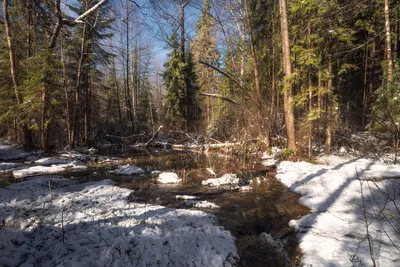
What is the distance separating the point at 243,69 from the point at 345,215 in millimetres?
13437

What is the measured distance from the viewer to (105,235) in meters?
3.22

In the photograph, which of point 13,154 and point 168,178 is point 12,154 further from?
point 168,178

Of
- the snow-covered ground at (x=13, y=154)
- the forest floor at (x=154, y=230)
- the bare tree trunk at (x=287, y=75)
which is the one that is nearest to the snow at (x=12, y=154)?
the snow-covered ground at (x=13, y=154)

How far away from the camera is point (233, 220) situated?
4500mm

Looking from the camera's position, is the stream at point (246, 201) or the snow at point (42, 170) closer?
the stream at point (246, 201)

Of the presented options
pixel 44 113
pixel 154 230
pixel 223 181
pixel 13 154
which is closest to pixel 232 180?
pixel 223 181

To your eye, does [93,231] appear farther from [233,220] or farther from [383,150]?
[383,150]

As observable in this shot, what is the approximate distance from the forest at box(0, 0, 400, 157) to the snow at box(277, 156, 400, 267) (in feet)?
4.66

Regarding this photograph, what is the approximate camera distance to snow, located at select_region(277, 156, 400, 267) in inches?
118

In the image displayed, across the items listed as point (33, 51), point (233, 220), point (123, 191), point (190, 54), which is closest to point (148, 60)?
point (190, 54)

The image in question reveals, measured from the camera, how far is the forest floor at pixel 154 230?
9.11 ft

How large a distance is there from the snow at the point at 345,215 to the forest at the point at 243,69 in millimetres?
1419

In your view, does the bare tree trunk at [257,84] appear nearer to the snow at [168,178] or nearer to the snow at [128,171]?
the snow at [168,178]

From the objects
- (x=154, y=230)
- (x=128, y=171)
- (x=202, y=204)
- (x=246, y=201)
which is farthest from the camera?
(x=128, y=171)
